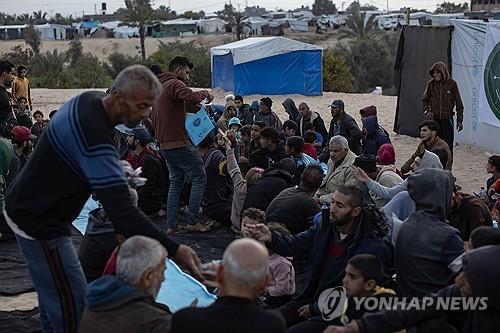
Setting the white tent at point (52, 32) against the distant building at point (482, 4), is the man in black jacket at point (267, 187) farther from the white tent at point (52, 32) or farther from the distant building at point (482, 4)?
the white tent at point (52, 32)

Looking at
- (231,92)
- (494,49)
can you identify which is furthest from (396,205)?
(231,92)

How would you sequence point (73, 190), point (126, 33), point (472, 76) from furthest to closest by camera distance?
1. point (126, 33)
2. point (472, 76)
3. point (73, 190)

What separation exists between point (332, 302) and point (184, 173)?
3.39 metres

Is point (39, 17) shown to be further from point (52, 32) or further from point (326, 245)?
point (326, 245)

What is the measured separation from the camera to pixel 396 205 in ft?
16.9

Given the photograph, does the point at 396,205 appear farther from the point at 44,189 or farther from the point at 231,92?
the point at 231,92

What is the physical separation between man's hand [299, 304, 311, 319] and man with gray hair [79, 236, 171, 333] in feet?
4.92

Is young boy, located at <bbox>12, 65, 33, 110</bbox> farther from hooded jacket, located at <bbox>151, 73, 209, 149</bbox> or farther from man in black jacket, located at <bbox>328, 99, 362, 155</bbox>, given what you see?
hooded jacket, located at <bbox>151, 73, 209, 149</bbox>

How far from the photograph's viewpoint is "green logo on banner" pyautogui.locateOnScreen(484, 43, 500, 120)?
11594mm

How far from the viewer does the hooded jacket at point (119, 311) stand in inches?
117

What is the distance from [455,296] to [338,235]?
113 cm

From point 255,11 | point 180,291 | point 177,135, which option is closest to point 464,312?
point 180,291

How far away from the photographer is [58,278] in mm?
3504

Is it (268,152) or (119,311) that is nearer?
(119,311)
